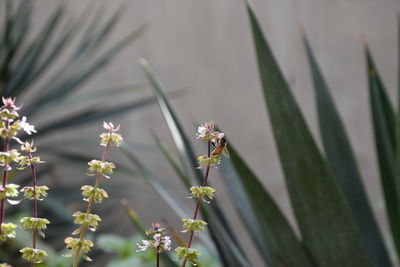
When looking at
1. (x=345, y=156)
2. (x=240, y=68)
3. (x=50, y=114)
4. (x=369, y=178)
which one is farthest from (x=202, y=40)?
(x=345, y=156)

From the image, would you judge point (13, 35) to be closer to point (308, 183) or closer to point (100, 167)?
point (308, 183)

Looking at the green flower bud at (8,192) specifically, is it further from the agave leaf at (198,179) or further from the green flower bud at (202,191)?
the agave leaf at (198,179)

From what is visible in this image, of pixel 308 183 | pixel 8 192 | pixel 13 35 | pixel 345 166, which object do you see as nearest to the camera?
pixel 8 192

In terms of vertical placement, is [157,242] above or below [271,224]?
below

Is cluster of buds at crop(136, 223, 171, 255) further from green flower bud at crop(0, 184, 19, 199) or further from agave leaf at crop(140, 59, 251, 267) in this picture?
agave leaf at crop(140, 59, 251, 267)

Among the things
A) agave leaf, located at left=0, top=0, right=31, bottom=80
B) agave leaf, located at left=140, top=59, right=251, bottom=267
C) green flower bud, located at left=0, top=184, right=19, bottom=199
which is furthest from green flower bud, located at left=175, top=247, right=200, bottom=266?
agave leaf, located at left=0, top=0, right=31, bottom=80

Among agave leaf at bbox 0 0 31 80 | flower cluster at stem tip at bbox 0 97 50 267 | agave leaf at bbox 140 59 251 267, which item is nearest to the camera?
flower cluster at stem tip at bbox 0 97 50 267

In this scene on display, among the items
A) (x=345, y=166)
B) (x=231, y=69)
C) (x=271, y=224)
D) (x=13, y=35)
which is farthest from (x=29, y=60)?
(x=271, y=224)

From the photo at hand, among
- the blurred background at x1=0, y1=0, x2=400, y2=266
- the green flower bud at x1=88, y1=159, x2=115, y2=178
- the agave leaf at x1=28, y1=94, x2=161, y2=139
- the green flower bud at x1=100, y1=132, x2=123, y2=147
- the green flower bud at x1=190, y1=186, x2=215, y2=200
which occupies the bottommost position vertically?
the green flower bud at x1=190, y1=186, x2=215, y2=200
